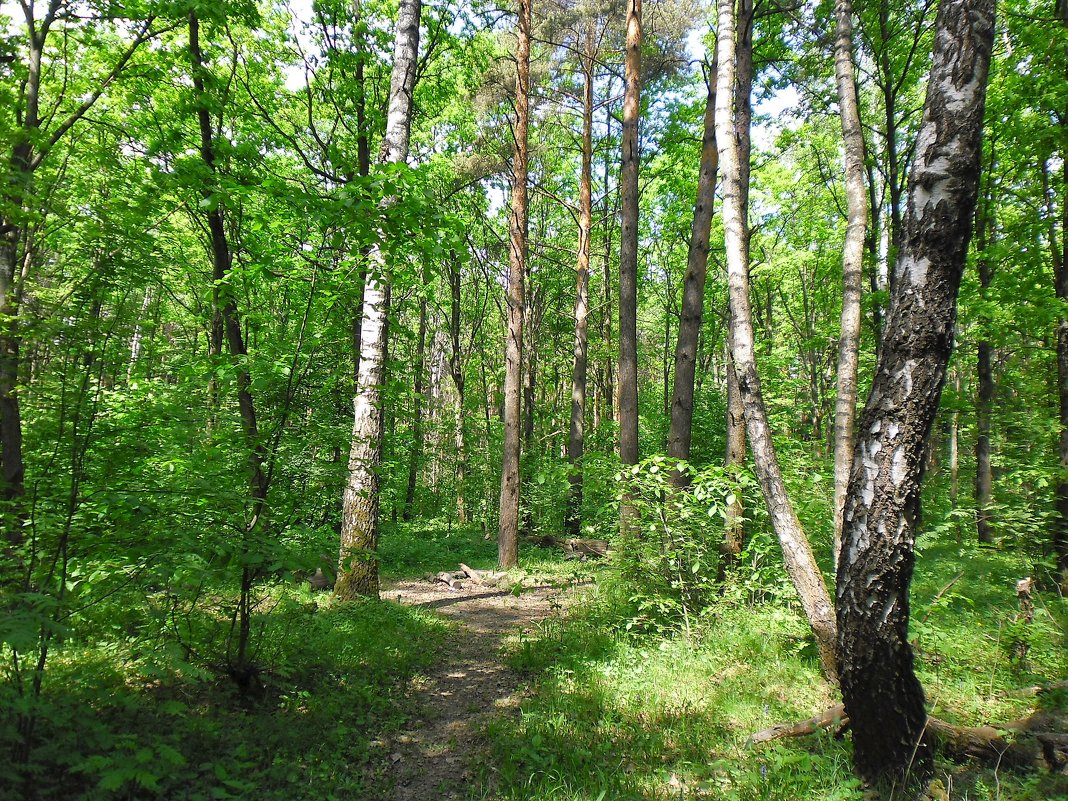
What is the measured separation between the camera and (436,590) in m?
9.55

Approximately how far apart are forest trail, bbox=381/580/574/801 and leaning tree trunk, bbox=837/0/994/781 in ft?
8.79

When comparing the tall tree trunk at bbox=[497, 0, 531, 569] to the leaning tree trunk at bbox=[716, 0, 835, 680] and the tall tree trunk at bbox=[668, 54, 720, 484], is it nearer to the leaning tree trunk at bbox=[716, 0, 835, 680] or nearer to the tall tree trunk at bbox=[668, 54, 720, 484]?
the tall tree trunk at bbox=[668, 54, 720, 484]

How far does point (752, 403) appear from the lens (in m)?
4.64

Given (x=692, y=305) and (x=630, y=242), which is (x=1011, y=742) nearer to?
(x=692, y=305)

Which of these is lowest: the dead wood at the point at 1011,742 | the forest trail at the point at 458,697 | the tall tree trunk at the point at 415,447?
the forest trail at the point at 458,697

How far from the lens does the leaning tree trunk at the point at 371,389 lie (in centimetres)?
629

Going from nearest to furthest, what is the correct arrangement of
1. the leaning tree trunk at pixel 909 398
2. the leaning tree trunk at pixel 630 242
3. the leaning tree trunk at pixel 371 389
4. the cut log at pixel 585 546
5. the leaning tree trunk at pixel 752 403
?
the leaning tree trunk at pixel 909 398, the leaning tree trunk at pixel 752 403, the leaning tree trunk at pixel 371 389, the leaning tree trunk at pixel 630 242, the cut log at pixel 585 546

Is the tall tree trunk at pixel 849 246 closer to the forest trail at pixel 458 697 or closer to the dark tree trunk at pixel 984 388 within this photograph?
the forest trail at pixel 458 697

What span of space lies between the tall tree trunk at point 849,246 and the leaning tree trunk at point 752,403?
1.27 m

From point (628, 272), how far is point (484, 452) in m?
9.70

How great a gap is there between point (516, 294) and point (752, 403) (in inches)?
255

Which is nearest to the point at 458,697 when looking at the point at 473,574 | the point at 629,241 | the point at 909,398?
the point at 909,398

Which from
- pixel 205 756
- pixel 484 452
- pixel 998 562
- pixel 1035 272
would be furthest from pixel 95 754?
pixel 484 452

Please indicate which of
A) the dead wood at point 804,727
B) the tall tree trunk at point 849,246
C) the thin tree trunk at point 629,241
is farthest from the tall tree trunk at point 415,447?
the dead wood at point 804,727
